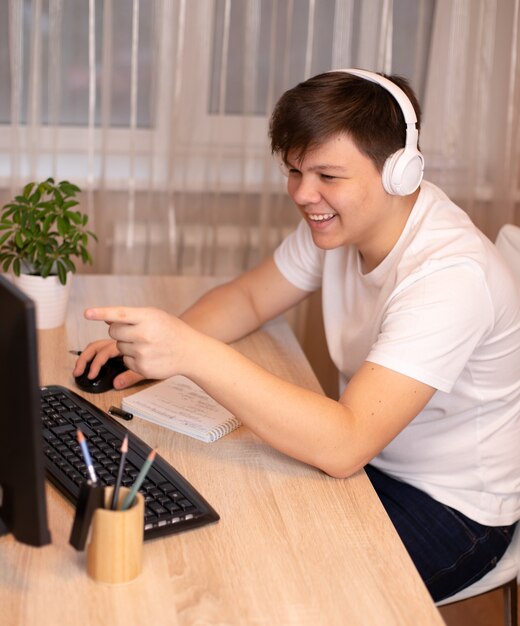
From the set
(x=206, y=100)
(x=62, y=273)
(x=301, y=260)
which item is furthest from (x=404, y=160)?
(x=206, y=100)

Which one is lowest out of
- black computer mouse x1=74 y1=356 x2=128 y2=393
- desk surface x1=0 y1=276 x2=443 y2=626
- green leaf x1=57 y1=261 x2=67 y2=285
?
desk surface x1=0 y1=276 x2=443 y2=626

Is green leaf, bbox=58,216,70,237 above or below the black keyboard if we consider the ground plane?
above

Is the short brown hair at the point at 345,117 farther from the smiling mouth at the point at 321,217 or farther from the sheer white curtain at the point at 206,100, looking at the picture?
the sheer white curtain at the point at 206,100

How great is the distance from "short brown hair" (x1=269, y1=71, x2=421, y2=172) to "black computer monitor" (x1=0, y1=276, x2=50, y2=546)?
0.66 meters

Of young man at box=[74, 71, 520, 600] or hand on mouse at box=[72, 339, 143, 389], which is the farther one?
hand on mouse at box=[72, 339, 143, 389]

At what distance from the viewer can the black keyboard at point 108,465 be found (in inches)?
43.8

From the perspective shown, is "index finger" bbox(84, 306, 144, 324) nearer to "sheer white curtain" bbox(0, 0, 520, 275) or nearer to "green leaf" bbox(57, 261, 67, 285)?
"green leaf" bbox(57, 261, 67, 285)

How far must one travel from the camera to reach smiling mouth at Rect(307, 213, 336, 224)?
146 cm

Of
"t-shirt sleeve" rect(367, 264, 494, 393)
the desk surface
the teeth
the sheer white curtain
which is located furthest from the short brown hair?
the sheer white curtain

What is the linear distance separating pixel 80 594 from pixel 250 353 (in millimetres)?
760

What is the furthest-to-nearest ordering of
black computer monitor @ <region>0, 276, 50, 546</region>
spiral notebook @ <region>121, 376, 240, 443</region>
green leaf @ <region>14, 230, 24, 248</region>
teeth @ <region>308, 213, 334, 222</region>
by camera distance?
1. green leaf @ <region>14, 230, 24, 248</region>
2. teeth @ <region>308, 213, 334, 222</region>
3. spiral notebook @ <region>121, 376, 240, 443</region>
4. black computer monitor @ <region>0, 276, 50, 546</region>

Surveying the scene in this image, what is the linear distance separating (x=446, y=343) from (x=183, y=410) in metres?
0.40

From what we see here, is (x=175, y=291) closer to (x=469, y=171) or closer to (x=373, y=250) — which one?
(x=373, y=250)

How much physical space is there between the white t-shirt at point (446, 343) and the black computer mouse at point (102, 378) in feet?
1.25
